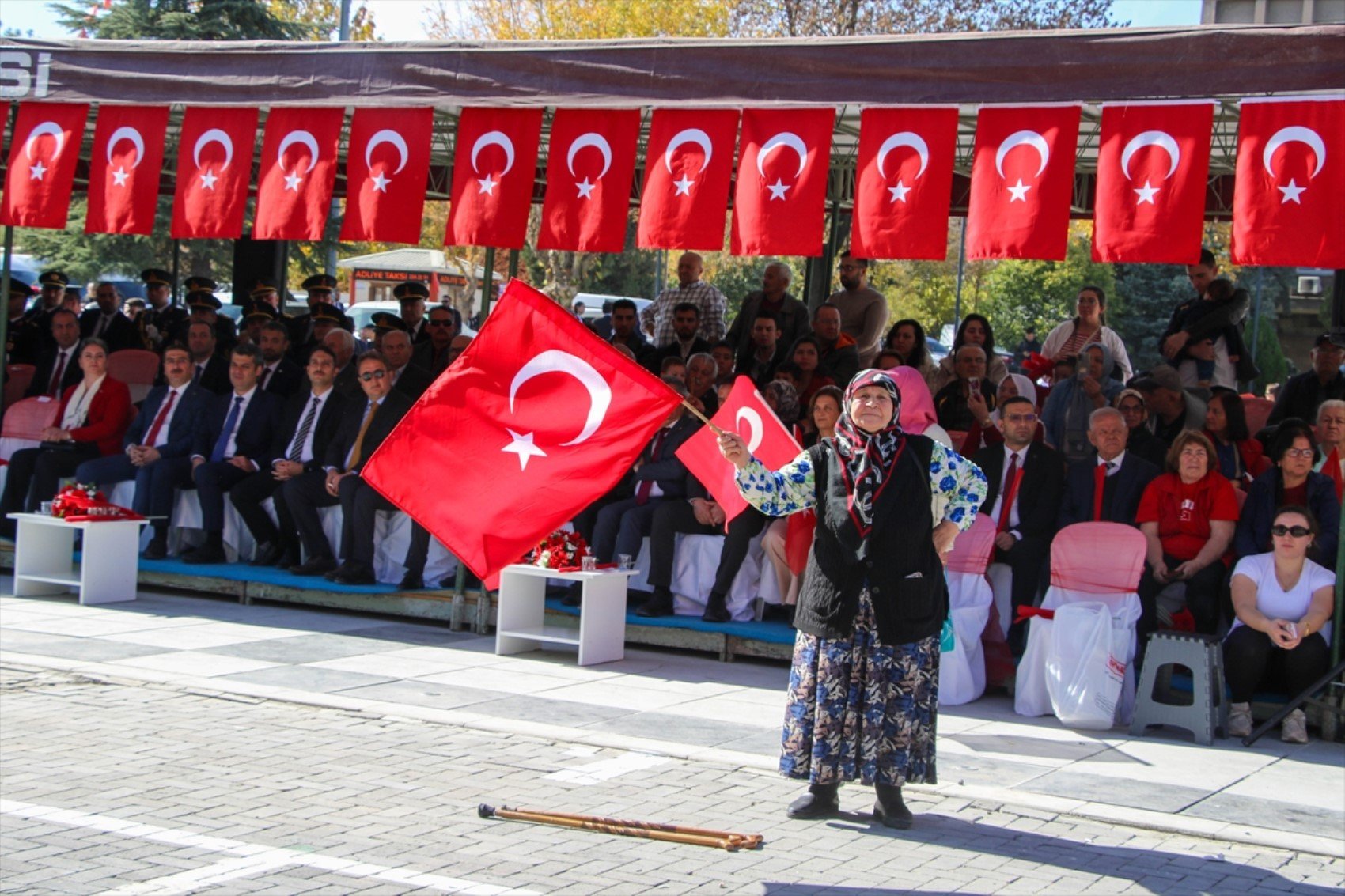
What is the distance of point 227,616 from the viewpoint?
1135cm

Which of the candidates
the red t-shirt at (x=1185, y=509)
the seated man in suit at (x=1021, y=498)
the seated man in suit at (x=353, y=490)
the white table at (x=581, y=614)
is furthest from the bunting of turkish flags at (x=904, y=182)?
the seated man in suit at (x=353, y=490)

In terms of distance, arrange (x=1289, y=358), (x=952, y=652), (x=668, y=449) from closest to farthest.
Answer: (x=952, y=652), (x=668, y=449), (x=1289, y=358)

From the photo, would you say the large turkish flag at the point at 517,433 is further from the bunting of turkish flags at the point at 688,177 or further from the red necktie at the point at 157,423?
the red necktie at the point at 157,423

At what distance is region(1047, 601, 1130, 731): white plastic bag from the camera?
866 cm

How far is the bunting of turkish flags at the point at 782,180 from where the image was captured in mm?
9789

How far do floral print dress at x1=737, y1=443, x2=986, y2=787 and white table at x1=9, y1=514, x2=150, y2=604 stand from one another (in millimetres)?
→ 6734

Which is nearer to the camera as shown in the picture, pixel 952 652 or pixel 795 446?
pixel 795 446

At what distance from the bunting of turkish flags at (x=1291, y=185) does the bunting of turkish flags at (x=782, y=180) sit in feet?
8.17

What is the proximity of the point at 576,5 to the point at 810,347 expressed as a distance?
3042 cm

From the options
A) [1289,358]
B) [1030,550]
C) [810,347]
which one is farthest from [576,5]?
[1030,550]

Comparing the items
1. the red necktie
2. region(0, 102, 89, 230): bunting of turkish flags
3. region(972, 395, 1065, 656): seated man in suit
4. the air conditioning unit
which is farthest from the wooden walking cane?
the air conditioning unit

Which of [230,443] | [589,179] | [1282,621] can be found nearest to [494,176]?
[589,179]

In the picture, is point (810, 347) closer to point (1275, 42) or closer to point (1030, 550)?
point (1030, 550)

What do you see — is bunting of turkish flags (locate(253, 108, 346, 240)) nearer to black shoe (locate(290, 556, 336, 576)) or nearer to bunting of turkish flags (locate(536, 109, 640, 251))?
bunting of turkish flags (locate(536, 109, 640, 251))
